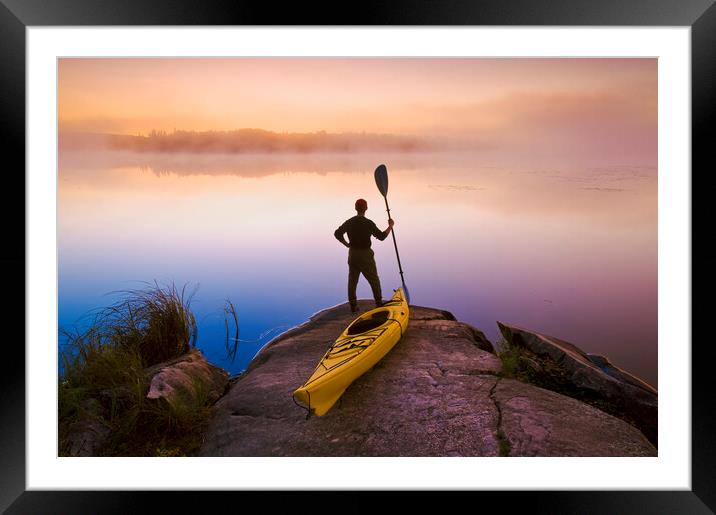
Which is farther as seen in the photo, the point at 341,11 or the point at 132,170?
the point at 132,170

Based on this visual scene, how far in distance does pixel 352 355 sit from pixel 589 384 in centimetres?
231

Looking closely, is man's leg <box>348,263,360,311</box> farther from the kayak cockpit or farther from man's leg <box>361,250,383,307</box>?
the kayak cockpit

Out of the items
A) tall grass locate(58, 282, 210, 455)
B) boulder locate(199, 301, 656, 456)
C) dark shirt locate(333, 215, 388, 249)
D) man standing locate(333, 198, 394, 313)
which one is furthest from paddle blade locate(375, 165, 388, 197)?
tall grass locate(58, 282, 210, 455)

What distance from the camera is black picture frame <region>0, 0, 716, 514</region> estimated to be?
332cm

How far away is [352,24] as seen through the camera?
337 centimetres

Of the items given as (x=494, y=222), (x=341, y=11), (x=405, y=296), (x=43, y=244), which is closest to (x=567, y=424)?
(x=405, y=296)

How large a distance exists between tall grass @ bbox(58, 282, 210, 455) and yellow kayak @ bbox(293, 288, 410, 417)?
119 cm

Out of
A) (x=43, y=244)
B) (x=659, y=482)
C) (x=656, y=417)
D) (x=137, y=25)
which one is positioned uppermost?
(x=137, y=25)

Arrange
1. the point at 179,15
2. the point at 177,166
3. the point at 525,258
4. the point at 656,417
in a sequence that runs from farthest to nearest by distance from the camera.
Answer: the point at 177,166, the point at 525,258, the point at 656,417, the point at 179,15

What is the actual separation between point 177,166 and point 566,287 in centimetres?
814

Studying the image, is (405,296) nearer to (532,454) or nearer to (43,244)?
(532,454)

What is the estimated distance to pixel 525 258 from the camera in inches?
359

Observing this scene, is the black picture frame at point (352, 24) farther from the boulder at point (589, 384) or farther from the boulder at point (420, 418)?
the boulder at point (589, 384)

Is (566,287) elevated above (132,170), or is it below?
below
